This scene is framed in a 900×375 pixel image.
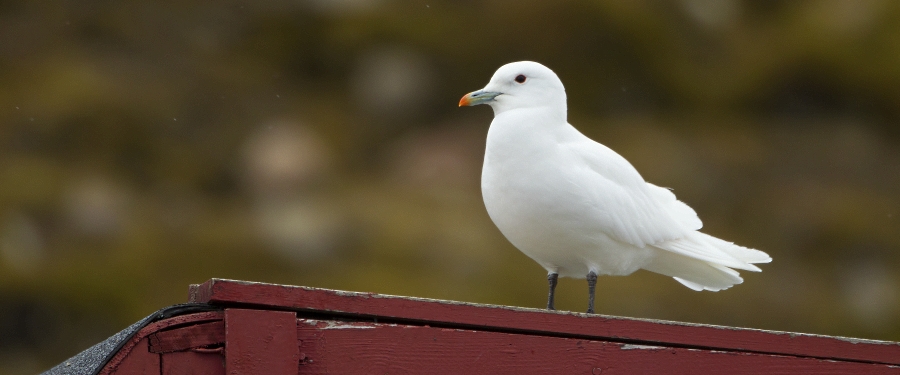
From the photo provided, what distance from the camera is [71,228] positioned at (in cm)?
746

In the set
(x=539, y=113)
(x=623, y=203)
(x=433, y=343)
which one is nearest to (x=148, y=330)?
(x=433, y=343)

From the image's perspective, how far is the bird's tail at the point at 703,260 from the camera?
11.0 feet

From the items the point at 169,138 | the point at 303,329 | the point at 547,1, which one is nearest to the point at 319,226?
the point at 169,138

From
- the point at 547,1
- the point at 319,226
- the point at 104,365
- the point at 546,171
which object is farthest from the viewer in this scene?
the point at 547,1

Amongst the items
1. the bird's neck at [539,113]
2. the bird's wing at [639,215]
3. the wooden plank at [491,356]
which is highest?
the bird's neck at [539,113]

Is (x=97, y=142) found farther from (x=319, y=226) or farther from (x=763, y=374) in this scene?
(x=763, y=374)

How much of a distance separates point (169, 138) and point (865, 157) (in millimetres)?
6025

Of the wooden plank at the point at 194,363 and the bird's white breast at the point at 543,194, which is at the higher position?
the bird's white breast at the point at 543,194

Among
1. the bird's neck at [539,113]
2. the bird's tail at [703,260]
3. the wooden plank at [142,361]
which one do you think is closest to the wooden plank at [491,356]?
the wooden plank at [142,361]

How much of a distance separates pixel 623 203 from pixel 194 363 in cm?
158

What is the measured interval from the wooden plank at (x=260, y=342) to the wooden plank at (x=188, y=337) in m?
0.05

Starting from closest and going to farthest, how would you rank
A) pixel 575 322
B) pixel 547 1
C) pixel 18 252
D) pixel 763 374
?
pixel 575 322 → pixel 763 374 → pixel 18 252 → pixel 547 1

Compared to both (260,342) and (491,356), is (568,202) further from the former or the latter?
(260,342)

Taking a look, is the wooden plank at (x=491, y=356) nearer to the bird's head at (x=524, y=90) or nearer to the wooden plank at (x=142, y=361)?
the wooden plank at (x=142, y=361)
